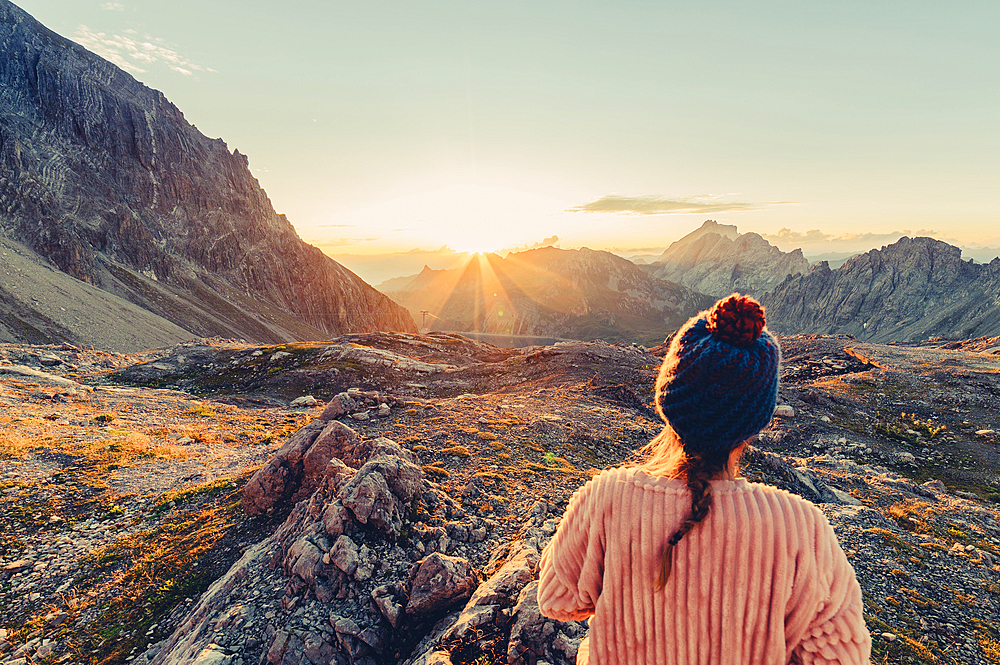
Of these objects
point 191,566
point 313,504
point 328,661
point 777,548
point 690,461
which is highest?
point 690,461

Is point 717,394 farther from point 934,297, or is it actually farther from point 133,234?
point 934,297

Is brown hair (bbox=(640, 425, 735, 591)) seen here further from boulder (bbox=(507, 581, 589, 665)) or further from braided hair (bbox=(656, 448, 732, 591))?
boulder (bbox=(507, 581, 589, 665))

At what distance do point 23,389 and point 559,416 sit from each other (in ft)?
104

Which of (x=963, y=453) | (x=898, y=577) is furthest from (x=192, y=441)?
(x=963, y=453)

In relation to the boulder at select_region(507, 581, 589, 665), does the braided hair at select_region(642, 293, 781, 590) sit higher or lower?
higher

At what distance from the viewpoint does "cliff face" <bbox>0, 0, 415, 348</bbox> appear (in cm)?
9106

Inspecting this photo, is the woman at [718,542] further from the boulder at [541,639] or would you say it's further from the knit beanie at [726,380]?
the boulder at [541,639]

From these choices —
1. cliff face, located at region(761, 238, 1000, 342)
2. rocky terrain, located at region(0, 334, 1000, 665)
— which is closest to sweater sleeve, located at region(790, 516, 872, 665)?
rocky terrain, located at region(0, 334, 1000, 665)

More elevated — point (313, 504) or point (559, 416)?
point (313, 504)

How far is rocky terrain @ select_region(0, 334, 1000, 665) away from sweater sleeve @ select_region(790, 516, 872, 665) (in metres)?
4.39

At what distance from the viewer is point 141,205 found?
377 feet

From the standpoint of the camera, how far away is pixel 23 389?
2500 centimetres

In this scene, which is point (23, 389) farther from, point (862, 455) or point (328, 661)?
point (862, 455)

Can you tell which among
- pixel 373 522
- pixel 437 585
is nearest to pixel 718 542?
pixel 437 585
